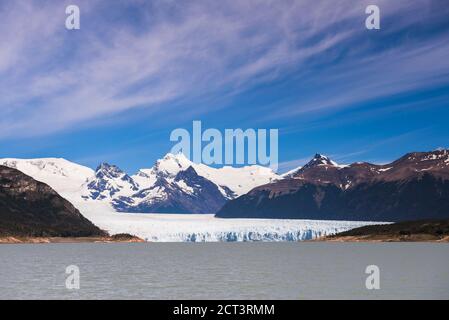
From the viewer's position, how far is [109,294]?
10581 centimetres

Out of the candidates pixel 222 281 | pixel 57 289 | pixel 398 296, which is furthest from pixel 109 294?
pixel 398 296

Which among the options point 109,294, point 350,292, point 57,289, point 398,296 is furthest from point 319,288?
point 57,289

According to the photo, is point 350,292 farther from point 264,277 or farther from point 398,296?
point 264,277

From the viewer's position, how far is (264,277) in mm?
146750

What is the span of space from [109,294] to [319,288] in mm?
38445

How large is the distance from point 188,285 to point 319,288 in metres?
24.7

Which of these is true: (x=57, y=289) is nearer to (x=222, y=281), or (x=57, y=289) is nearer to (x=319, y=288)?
(x=222, y=281)
